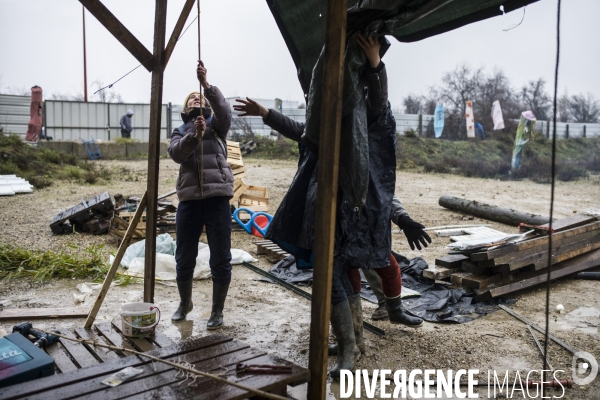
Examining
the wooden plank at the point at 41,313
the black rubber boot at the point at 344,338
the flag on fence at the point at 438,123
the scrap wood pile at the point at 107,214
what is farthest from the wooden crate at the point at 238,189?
the flag on fence at the point at 438,123

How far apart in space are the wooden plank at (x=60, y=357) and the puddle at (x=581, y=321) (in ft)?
12.9

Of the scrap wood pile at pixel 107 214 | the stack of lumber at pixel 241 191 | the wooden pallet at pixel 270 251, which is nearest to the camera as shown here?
the wooden pallet at pixel 270 251

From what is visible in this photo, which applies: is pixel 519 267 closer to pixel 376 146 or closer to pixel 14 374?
pixel 376 146

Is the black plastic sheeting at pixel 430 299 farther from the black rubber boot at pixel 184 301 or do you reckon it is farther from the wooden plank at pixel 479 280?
the black rubber boot at pixel 184 301

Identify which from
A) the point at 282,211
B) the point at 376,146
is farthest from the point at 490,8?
the point at 282,211

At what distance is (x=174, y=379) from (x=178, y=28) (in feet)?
8.85

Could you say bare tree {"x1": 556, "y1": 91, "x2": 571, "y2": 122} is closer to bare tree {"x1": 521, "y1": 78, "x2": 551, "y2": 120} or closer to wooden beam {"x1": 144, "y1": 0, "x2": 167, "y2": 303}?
bare tree {"x1": 521, "y1": 78, "x2": 551, "y2": 120}

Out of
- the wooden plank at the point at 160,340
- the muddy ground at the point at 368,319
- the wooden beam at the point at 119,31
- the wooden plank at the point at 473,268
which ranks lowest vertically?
the muddy ground at the point at 368,319

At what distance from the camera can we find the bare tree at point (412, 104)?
1422 inches

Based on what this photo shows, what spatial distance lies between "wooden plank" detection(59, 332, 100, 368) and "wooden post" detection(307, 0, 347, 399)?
151 centimetres

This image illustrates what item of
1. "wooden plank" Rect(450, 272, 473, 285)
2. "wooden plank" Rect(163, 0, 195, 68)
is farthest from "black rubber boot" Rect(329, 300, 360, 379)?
"wooden plank" Rect(163, 0, 195, 68)

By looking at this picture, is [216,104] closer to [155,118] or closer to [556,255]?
[155,118]

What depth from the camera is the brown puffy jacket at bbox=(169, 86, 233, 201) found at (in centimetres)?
439

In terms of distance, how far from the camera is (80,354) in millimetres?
3465
